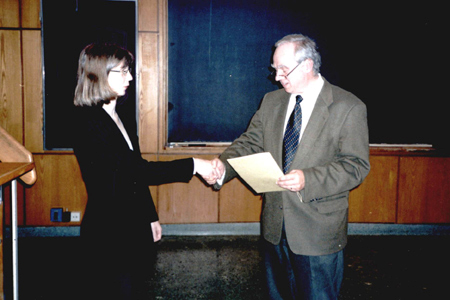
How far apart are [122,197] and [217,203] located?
2.31 m

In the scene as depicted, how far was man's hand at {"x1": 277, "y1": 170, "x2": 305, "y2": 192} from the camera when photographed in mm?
1579

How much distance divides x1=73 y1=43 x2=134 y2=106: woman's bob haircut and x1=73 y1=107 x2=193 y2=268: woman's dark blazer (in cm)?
6

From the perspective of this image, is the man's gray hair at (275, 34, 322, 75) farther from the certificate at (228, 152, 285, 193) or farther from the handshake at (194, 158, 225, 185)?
the handshake at (194, 158, 225, 185)

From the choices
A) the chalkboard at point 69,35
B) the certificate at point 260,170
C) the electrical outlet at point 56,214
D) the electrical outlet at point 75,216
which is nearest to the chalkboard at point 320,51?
the chalkboard at point 69,35

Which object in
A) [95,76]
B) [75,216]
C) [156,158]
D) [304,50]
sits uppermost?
[304,50]

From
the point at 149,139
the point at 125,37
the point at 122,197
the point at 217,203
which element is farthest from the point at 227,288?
the point at 125,37

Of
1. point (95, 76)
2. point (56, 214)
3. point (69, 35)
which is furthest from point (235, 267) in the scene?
point (69, 35)

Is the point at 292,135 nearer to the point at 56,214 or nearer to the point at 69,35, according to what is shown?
the point at 69,35

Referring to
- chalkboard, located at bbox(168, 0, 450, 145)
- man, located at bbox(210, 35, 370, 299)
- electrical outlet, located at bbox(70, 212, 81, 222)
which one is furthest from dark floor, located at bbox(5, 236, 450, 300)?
chalkboard, located at bbox(168, 0, 450, 145)

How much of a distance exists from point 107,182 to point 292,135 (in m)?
0.96

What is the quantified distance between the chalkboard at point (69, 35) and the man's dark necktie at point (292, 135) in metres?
2.15

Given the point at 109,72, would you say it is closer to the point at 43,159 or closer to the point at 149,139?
the point at 149,139

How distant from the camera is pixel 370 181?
12.8 feet

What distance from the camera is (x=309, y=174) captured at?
1.59 meters
